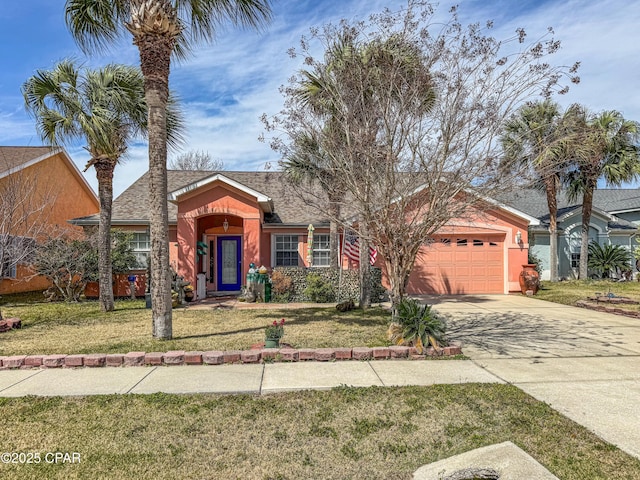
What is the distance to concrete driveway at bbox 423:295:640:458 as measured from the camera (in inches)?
170

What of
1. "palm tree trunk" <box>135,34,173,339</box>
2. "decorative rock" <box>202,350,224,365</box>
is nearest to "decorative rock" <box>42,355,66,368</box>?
"palm tree trunk" <box>135,34,173,339</box>

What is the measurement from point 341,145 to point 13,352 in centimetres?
674

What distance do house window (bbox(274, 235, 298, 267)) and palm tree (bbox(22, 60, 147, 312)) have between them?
21.1 ft

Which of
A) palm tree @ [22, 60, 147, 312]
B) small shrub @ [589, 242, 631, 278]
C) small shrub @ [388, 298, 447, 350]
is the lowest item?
small shrub @ [388, 298, 447, 350]

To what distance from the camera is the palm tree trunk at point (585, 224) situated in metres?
18.7

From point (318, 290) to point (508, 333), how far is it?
629 cm

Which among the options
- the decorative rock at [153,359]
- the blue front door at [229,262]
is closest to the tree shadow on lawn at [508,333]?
the decorative rock at [153,359]

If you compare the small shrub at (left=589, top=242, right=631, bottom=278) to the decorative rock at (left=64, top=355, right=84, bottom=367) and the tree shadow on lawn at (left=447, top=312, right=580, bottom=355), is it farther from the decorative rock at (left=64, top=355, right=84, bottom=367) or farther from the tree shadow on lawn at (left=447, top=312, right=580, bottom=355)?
the decorative rock at (left=64, top=355, right=84, bottom=367)

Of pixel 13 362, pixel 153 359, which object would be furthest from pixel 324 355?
pixel 13 362

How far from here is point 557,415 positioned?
4.23 metres

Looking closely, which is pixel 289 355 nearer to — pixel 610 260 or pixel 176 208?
pixel 176 208

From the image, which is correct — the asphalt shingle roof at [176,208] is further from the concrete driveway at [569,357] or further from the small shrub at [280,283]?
the concrete driveway at [569,357]

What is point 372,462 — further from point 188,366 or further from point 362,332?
point 362,332

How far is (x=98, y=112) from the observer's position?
36.1 feet
